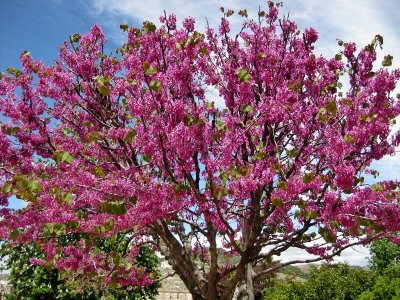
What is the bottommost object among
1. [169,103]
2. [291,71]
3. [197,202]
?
[197,202]

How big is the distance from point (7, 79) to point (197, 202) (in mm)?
5282

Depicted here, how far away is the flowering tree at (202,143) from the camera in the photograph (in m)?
6.84

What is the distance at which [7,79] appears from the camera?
901 cm

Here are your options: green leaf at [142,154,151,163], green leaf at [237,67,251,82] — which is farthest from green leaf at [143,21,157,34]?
green leaf at [142,154,151,163]

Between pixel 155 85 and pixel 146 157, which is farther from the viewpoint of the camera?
pixel 146 157

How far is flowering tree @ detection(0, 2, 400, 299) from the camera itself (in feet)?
22.4

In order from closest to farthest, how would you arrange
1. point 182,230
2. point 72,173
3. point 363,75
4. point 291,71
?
point 72,173
point 363,75
point 291,71
point 182,230

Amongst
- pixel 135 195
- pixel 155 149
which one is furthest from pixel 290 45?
pixel 135 195

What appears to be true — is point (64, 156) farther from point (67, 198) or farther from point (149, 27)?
point (149, 27)

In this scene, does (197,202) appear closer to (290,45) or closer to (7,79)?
(290,45)

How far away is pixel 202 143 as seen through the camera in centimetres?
708

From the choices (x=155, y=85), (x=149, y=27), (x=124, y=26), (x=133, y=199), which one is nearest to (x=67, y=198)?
(x=133, y=199)

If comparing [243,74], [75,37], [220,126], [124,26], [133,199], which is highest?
[75,37]

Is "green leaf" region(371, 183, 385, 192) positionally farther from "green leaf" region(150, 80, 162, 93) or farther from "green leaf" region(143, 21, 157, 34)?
"green leaf" region(143, 21, 157, 34)
